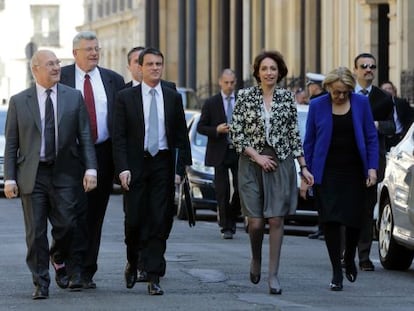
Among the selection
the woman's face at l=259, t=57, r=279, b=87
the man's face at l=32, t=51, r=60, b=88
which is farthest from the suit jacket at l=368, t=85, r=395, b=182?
the man's face at l=32, t=51, r=60, b=88

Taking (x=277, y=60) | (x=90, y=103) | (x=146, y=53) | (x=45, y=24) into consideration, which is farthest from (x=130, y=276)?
(x=45, y=24)

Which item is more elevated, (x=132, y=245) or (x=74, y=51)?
(x=74, y=51)

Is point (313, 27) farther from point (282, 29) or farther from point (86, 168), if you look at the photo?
point (86, 168)

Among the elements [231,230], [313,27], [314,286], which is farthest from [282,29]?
[314,286]

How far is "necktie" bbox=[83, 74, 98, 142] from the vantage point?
41.5 ft

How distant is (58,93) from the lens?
40.2 ft

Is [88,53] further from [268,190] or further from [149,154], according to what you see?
[268,190]

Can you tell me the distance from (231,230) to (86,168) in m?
6.88

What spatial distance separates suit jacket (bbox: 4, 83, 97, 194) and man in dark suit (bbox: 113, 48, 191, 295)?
0.83 ft

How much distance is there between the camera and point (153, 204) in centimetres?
1234

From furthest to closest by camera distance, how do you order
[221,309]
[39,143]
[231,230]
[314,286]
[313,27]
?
[313,27]
[231,230]
[314,286]
[39,143]
[221,309]

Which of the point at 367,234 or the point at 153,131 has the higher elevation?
the point at 153,131

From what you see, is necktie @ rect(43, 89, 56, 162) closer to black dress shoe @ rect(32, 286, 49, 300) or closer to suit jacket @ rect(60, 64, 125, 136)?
suit jacket @ rect(60, 64, 125, 136)

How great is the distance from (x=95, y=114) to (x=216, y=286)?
157 centimetres
